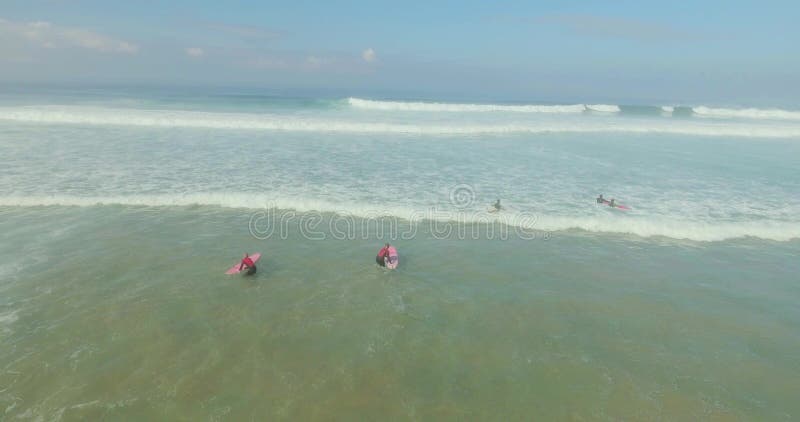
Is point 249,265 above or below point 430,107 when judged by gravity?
below

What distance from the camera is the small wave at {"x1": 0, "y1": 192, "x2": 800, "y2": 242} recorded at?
17.0 meters

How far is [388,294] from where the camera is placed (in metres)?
11.9

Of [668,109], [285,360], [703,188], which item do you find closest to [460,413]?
[285,360]

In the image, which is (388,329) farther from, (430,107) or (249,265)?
(430,107)

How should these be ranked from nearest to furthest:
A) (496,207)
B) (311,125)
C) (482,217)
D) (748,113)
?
(482,217) → (496,207) → (311,125) → (748,113)

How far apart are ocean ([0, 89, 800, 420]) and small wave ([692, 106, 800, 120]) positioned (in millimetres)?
61469

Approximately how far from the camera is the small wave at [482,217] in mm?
17047

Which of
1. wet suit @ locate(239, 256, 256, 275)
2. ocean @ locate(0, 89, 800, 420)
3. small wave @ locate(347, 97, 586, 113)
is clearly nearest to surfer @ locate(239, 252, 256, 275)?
wet suit @ locate(239, 256, 256, 275)

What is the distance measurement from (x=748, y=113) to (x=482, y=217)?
84.5 metres

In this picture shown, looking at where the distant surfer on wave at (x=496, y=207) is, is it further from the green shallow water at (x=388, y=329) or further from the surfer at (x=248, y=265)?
the surfer at (x=248, y=265)

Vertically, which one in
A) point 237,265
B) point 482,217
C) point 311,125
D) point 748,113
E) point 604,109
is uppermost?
point 604,109

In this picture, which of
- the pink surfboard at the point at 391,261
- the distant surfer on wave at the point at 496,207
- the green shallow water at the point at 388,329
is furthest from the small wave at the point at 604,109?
the pink surfboard at the point at 391,261

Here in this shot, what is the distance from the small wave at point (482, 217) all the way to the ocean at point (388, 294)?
0.11 metres

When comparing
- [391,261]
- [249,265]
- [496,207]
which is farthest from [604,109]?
[249,265]
